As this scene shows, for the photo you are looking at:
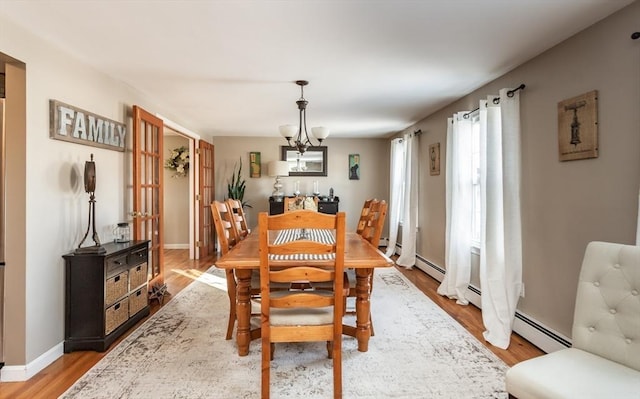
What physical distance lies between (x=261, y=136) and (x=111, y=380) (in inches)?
201

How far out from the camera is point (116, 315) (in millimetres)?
2609

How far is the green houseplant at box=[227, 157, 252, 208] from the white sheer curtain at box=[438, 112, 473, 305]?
13.2 ft

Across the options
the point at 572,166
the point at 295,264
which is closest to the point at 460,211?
the point at 572,166

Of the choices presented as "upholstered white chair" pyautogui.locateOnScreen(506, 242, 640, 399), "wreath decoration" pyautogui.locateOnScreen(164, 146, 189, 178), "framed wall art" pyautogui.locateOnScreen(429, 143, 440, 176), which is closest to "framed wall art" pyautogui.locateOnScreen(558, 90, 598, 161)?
"upholstered white chair" pyautogui.locateOnScreen(506, 242, 640, 399)

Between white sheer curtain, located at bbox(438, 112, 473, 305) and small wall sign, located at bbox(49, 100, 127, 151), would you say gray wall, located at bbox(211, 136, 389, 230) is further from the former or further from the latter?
small wall sign, located at bbox(49, 100, 127, 151)

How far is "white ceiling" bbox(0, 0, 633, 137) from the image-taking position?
1.88m

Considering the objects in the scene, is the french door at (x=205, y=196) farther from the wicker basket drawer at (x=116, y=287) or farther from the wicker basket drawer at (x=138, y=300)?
the wicker basket drawer at (x=116, y=287)

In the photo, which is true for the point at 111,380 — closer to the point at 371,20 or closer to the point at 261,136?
the point at 371,20

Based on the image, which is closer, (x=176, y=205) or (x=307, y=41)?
(x=307, y=41)

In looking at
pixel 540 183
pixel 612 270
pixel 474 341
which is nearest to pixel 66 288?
pixel 474 341

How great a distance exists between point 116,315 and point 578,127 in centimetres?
357

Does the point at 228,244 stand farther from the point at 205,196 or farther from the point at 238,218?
the point at 205,196

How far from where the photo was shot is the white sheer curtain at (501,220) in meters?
2.65

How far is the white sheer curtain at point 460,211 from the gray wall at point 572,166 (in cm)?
62
